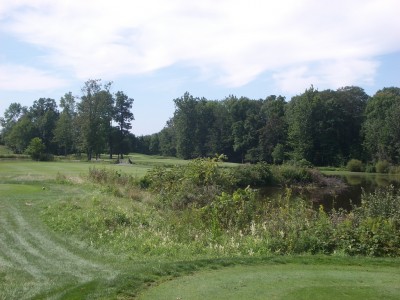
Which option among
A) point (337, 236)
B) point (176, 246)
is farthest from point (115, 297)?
point (337, 236)

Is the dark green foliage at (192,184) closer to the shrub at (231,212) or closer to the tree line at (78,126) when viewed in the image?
the shrub at (231,212)

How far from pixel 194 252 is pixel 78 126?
68631 millimetres

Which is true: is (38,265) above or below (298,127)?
below

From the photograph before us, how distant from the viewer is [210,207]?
52.3 feet

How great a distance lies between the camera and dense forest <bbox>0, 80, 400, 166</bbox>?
70625mm

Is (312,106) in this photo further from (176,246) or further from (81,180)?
(176,246)

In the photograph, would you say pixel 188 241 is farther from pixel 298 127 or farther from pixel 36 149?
pixel 298 127

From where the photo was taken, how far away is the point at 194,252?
10328 mm

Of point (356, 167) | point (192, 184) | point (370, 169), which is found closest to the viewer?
point (192, 184)

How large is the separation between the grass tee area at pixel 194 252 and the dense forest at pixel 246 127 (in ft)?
169

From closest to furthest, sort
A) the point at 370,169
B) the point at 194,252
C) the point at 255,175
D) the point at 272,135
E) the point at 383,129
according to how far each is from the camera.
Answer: the point at 194,252, the point at 255,175, the point at 370,169, the point at 383,129, the point at 272,135

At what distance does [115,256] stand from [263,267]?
12.0 feet

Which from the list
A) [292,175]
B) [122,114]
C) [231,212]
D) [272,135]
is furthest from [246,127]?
[231,212]

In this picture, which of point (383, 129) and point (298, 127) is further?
point (298, 127)
